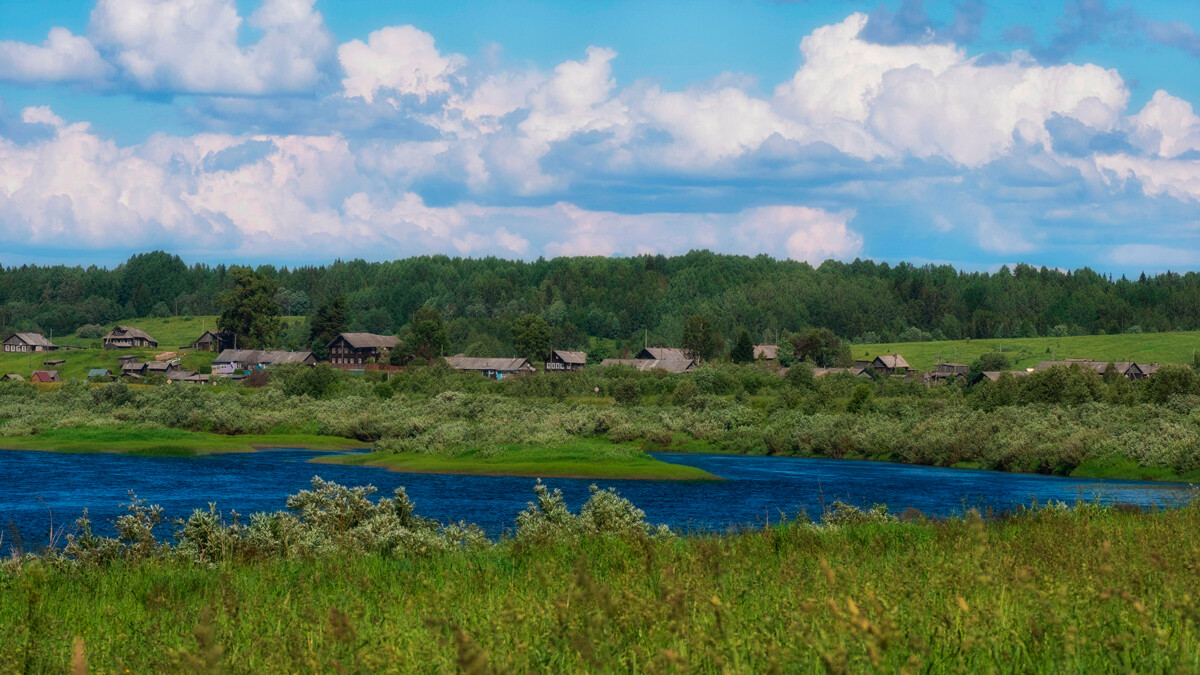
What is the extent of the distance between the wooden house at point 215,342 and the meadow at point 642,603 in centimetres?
15602

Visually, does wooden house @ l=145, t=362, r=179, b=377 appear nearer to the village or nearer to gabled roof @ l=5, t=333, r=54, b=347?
the village

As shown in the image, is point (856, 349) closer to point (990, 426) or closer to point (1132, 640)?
point (990, 426)

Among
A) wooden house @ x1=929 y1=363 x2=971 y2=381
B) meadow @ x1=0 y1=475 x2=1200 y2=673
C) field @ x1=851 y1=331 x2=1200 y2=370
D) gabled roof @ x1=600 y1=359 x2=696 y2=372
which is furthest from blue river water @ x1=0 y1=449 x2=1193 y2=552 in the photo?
field @ x1=851 y1=331 x2=1200 y2=370

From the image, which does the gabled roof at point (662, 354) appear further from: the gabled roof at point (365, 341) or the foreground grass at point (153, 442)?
the foreground grass at point (153, 442)

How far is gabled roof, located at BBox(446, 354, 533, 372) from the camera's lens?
152375 mm

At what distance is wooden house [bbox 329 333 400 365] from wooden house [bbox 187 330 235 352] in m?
16.9

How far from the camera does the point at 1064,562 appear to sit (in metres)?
9.29

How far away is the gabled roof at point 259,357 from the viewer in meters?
148

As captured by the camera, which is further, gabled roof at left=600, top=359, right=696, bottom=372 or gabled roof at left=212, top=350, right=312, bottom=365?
gabled roof at left=600, top=359, right=696, bottom=372

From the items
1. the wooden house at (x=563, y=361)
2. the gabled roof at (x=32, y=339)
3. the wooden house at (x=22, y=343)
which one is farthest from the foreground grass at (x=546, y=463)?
the gabled roof at (x=32, y=339)

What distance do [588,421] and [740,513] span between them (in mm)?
45490

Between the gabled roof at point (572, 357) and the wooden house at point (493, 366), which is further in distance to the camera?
the gabled roof at point (572, 357)

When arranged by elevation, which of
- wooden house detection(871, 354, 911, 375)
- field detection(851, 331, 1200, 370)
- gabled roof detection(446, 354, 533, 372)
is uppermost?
field detection(851, 331, 1200, 370)

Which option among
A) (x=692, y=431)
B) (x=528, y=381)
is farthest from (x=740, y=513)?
(x=528, y=381)
